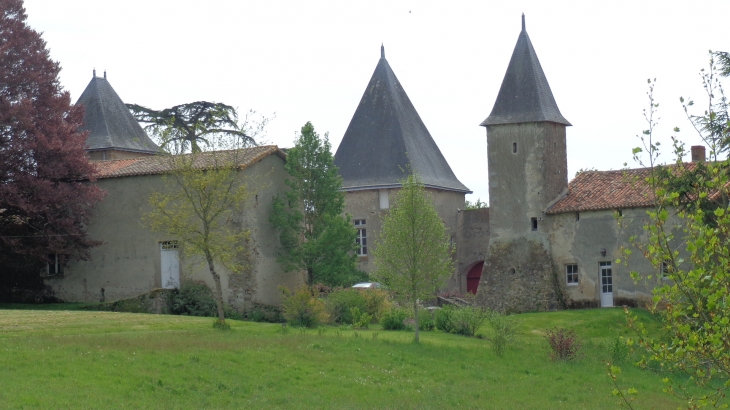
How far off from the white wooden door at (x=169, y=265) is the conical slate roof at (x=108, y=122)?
11082mm

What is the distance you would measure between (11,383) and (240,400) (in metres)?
3.94

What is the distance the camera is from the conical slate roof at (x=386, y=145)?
40.5 meters

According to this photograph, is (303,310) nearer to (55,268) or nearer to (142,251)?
(142,251)

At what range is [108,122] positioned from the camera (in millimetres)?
42312

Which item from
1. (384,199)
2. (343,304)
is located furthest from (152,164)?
(384,199)

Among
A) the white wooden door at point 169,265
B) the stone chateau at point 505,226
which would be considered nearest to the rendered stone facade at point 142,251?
the stone chateau at point 505,226

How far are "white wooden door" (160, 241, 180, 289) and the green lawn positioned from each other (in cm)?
505

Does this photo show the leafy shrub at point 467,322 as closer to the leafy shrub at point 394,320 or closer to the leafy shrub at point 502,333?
the leafy shrub at point 394,320

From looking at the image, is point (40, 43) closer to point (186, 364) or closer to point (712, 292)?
point (186, 364)

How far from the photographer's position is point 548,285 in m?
33.3

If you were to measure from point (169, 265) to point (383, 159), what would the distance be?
12603mm

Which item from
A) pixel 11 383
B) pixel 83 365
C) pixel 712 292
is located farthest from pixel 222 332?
pixel 712 292

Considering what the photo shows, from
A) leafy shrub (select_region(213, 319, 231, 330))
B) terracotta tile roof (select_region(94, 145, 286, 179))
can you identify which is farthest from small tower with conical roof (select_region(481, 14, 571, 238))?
leafy shrub (select_region(213, 319, 231, 330))

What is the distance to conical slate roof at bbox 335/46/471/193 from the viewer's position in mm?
40500
